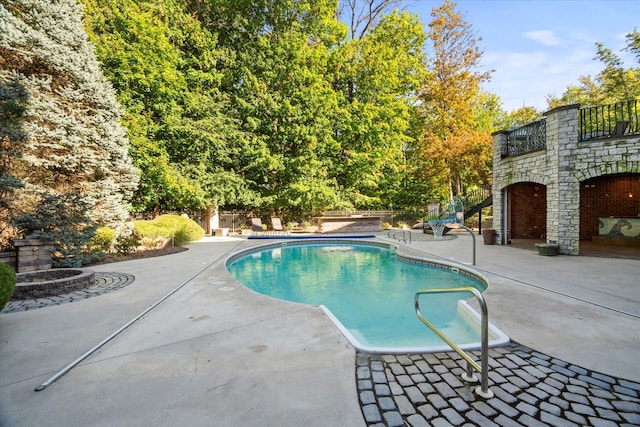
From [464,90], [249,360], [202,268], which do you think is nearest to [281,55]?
[464,90]

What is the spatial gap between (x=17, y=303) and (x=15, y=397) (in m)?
3.44

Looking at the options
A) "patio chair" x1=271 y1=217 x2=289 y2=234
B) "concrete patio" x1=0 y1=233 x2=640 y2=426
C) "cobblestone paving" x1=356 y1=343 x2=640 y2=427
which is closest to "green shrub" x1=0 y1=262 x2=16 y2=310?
"concrete patio" x1=0 y1=233 x2=640 y2=426

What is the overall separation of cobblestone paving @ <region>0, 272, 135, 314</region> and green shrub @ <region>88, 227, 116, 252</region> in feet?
7.55

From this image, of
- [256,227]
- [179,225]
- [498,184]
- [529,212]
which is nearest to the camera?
[498,184]

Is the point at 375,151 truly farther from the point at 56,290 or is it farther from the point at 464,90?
the point at 56,290

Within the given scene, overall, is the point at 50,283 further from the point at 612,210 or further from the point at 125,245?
the point at 612,210

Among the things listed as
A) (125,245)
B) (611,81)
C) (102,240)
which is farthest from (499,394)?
(611,81)

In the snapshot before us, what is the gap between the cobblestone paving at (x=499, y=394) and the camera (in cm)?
200

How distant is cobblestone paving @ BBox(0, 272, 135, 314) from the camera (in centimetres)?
457

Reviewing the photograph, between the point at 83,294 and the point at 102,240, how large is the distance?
420 cm

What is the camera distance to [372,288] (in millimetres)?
7223

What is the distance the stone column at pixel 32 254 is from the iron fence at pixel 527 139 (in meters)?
13.7

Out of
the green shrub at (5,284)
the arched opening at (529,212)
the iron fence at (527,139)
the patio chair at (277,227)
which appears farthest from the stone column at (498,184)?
the green shrub at (5,284)

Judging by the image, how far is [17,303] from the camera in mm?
4719
